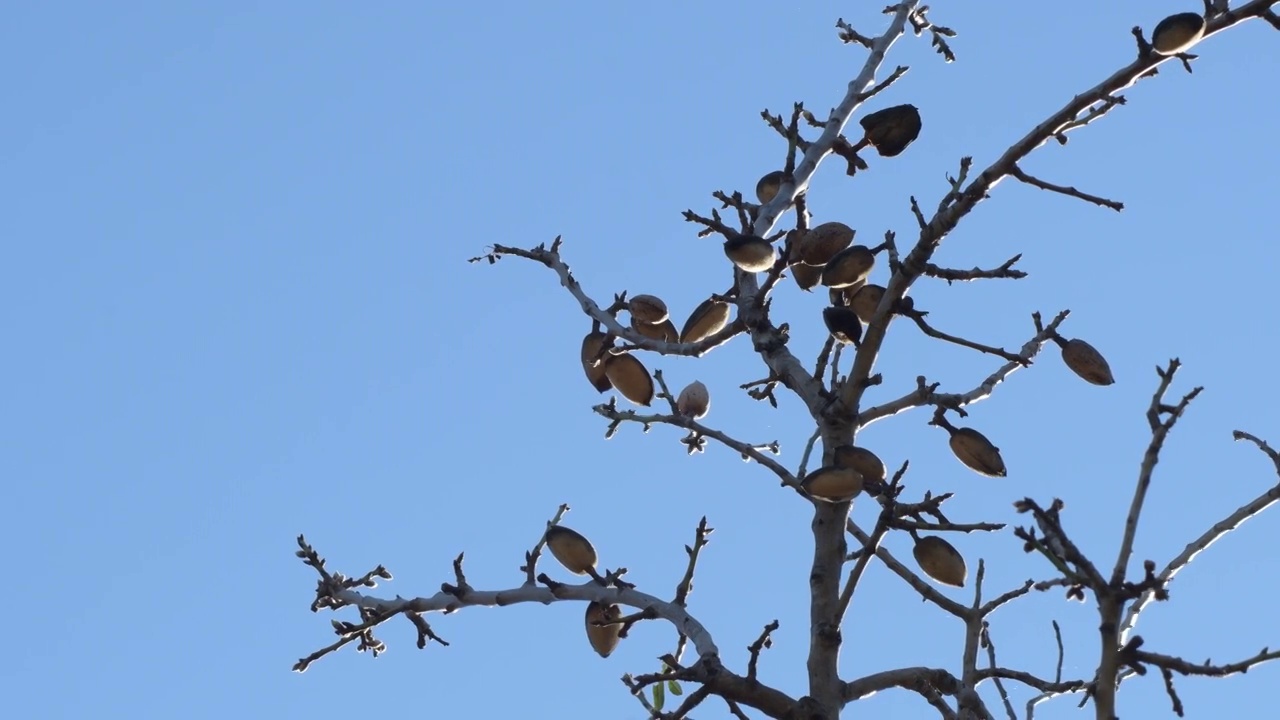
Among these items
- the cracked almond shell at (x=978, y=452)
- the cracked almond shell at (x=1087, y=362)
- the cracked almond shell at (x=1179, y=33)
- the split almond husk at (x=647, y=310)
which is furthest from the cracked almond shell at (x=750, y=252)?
the cracked almond shell at (x=1179, y=33)

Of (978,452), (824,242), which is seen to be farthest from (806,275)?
(978,452)

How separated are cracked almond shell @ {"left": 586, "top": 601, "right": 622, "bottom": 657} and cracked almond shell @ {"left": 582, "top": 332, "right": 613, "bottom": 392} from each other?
3.57ft

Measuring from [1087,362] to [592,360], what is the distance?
185 cm

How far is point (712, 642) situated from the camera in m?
4.53

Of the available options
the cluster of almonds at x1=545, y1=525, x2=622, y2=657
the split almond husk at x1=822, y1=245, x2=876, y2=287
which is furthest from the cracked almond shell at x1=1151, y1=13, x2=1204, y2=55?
the cluster of almonds at x1=545, y1=525, x2=622, y2=657

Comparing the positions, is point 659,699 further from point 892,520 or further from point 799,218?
point 799,218

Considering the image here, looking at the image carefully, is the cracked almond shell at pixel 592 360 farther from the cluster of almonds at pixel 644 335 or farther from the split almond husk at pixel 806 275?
the split almond husk at pixel 806 275

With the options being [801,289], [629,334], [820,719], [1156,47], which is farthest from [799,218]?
[820,719]

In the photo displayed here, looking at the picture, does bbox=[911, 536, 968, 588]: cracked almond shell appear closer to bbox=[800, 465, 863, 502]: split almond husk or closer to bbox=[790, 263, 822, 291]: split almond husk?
bbox=[800, 465, 863, 502]: split almond husk

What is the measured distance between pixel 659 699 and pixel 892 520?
1.48 m

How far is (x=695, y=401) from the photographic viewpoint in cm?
→ 611

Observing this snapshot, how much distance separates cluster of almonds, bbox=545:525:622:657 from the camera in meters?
5.19

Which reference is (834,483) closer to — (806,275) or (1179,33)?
(806,275)

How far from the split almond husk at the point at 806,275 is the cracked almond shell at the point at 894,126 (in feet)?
1.83
